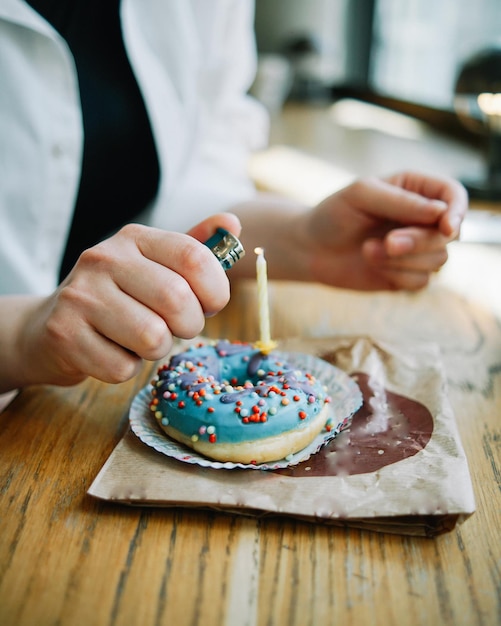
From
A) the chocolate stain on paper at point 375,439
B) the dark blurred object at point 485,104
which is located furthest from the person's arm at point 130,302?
the dark blurred object at point 485,104

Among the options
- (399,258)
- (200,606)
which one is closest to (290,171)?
(399,258)

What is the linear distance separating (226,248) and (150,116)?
1.72 feet

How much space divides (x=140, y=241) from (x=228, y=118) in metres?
0.88

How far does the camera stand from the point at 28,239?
82 centimetres

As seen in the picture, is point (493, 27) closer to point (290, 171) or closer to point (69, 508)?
point (290, 171)

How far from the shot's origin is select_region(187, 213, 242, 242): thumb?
58 centimetres

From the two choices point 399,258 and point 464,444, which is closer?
point 464,444

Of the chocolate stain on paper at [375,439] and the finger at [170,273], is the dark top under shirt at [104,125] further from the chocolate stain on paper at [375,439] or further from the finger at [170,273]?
the chocolate stain on paper at [375,439]

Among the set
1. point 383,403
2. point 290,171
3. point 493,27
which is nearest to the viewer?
point 383,403

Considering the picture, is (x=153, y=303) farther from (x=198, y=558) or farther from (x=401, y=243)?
(x=401, y=243)

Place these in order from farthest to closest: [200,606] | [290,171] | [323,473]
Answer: [290,171]
[323,473]
[200,606]

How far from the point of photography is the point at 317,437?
1.80 ft

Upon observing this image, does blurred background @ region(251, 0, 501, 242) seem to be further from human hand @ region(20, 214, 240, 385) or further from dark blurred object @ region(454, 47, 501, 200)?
human hand @ region(20, 214, 240, 385)

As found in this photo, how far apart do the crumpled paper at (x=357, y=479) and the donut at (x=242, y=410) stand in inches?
0.8
